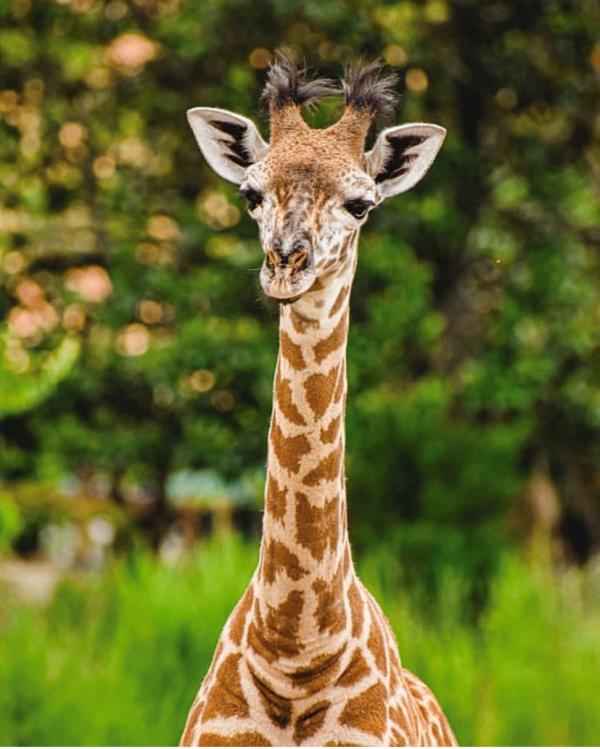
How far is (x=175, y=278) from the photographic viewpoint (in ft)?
26.5

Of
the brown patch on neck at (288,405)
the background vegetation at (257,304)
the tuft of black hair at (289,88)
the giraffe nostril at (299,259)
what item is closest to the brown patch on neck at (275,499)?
the brown patch on neck at (288,405)

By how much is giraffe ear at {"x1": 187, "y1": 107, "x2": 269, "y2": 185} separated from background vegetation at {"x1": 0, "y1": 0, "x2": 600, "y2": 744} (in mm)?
3613

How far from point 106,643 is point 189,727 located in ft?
13.7

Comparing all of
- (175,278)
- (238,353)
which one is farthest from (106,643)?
(175,278)

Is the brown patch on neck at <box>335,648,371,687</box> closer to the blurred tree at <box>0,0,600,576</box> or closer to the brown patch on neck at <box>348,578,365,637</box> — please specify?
the brown patch on neck at <box>348,578,365,637</box>

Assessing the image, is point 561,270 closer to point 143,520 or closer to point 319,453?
point 143,520

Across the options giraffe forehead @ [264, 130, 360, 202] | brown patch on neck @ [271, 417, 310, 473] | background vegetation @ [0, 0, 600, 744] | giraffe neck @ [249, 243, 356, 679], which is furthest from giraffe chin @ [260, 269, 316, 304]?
background vegetation @ [0, 0, 600, 744]

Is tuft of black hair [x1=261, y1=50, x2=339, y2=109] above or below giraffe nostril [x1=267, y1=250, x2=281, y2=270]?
above

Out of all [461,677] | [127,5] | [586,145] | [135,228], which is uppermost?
[127,5]

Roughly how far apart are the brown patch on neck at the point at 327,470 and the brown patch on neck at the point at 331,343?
0.21 metres

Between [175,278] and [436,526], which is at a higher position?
[175,278]

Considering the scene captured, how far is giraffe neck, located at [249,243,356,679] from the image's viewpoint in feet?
8.62

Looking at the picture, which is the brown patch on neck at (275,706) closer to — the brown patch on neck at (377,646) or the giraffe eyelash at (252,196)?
the brown patch on neck at (377,646)

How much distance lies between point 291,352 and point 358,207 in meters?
0.34
